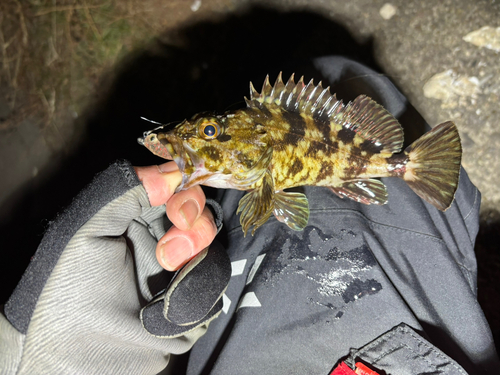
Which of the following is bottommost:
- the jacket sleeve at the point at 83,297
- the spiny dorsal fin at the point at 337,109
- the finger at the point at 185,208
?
the jacket sleeve at the point at 83,297

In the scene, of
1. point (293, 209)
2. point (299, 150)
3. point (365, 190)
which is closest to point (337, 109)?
point (299, 150)

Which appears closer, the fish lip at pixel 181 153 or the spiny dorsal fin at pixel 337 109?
the fish lip at pixel 181 153

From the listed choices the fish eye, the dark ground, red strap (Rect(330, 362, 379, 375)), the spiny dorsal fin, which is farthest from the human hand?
the dark ground

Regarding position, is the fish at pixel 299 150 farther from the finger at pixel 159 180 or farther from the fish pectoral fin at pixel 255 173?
the finger at pixel 159 180

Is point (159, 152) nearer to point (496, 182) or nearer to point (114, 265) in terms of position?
point (114, 265)

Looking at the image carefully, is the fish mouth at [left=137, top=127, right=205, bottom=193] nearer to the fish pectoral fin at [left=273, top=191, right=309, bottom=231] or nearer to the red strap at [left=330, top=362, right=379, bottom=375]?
the fish pectoral fin at [left=273, top=191, right=309, bottom=231]

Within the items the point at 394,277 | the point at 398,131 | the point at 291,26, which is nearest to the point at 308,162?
the point at 398,131

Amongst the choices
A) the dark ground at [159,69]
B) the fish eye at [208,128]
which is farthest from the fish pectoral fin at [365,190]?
the dark ground at [159,69]

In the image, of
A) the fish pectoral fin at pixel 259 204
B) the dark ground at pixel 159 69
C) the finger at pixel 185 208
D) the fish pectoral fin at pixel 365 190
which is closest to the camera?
the fish pectoral fin at pixel 259 204
